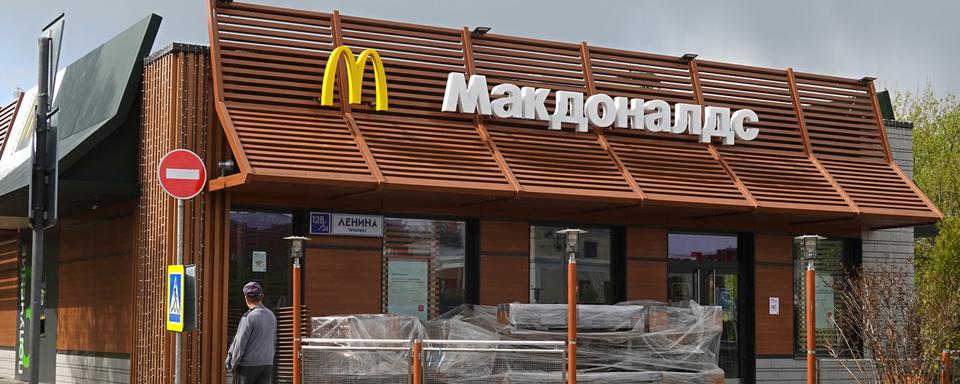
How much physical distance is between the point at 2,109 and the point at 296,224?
874cm

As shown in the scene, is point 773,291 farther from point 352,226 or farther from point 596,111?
point 352,226

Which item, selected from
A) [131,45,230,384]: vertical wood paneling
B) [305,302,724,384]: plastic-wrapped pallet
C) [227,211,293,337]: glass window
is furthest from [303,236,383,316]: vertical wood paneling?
[131,45,230,384]: vertical wood paneling

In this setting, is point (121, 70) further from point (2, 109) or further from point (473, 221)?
point (2, 109)

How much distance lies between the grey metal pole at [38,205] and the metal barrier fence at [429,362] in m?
3.17

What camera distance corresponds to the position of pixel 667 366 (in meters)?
17.4

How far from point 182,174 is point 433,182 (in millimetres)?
4198

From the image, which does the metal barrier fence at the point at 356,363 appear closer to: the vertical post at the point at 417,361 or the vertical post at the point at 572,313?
the vertical post at the point at 417,361

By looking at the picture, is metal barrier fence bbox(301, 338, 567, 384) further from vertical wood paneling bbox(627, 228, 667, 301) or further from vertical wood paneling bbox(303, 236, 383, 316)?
vertical wood paneling bbox(627, 228, 667, 301)

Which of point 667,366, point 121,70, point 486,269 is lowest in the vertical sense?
point 667,366

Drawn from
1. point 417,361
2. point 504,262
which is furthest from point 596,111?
point 417,361

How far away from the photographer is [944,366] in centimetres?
1723

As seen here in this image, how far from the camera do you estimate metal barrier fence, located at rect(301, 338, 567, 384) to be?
15.7 metres

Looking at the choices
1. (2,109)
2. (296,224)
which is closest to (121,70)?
(296,224)

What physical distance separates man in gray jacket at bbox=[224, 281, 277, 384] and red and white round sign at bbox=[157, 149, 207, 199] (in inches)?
48.8
